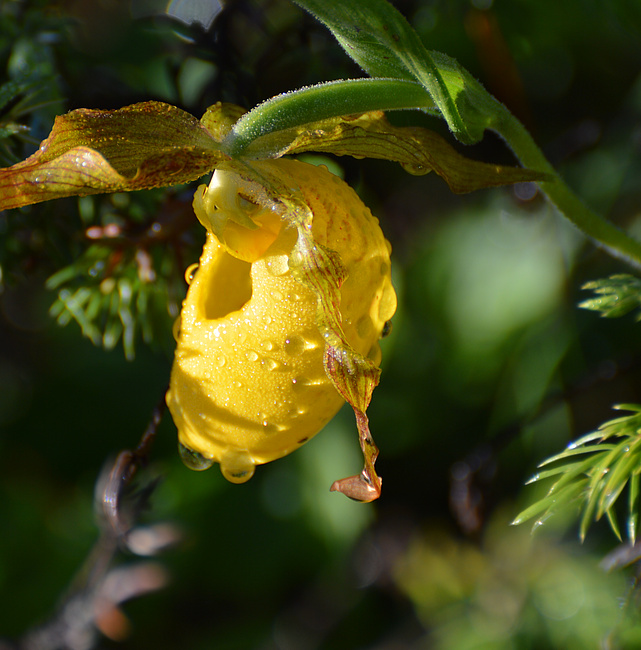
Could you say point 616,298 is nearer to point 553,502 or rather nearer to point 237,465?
point 553,502

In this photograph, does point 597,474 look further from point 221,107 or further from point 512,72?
point 512,72

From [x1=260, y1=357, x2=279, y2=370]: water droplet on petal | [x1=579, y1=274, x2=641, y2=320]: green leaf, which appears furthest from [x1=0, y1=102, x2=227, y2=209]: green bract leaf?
[x1=579, y1=274, x2=641, y2=320]: green leaf

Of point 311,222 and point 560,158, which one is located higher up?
point 311,222

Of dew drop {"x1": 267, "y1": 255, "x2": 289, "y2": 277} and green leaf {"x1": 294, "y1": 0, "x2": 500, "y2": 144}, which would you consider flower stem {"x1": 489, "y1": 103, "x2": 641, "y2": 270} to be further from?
dew drop {"x1": 267, "y1": 255, "x2": 289, "y2": 277}

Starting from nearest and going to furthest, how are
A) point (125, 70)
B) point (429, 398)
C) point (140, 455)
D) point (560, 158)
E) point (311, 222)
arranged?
point (311, 222)
point (140, 455)
point (125, 70)
point (560, 158)
point (429, 398)

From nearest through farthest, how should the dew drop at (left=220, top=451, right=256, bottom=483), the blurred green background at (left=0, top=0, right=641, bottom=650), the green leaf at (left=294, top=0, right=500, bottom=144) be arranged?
the green leaf at (left=294, top=0, right=500, bottom=144) → the dew drop at (left=220, top=451, right=256, bottom=483) → the blurred green background at (left=0, top=0, right=641, bottom=650)

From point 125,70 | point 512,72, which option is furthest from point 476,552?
point 125,70

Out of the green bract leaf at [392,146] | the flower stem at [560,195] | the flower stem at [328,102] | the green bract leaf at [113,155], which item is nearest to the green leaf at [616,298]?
the flower stem at [560,195]

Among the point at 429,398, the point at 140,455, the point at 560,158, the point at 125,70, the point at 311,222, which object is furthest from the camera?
the point at 429,398
